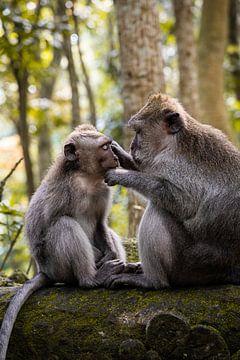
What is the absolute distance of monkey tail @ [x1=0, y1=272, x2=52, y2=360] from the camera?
5.20m

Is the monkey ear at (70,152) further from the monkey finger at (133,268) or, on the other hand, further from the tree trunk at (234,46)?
the tree trunk at (234,46)

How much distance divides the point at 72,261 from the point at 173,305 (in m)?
1.13

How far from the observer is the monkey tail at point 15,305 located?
5.20m

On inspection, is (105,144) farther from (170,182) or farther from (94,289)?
(94,289)

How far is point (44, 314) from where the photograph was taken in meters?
5.77

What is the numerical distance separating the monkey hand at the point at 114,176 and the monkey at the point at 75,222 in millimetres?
330

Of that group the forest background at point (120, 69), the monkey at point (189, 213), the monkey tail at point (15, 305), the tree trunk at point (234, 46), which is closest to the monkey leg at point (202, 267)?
the monkey at point (189, 213)

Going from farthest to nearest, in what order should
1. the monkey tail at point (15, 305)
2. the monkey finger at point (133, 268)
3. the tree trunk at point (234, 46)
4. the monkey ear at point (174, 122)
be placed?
the tree trunk at point (234, 46)
the monkey finger at point (133, 268)
the monkey ear at point (174, 122)
the monkey tail at point (15, 305)

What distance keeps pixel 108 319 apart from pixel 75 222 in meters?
1.07

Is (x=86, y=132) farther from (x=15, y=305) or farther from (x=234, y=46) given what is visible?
(x=234, y=46)

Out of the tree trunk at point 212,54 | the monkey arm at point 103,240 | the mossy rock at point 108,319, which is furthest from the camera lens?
the tree trunk at point 212,54

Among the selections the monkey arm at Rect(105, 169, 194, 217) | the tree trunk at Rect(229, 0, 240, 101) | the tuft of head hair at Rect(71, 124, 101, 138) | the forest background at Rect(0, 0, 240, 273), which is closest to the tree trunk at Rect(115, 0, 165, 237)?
the forest background at Rect(0, 0, 240, 273)

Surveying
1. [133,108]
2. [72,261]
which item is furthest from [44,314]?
[133,108]

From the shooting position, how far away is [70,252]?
595 centimetres
